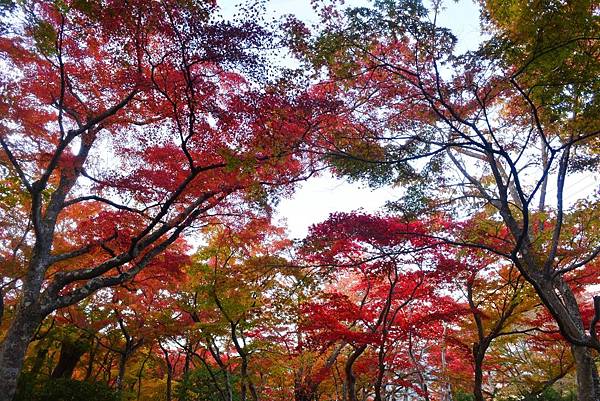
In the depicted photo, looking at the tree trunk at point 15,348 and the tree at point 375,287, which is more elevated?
the tree at point 375,287

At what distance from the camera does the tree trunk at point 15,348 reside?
6.90m

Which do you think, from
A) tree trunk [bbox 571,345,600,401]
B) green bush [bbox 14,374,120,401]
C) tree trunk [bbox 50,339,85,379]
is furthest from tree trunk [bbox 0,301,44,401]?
tree trunk [bbox 571,345,600,401]

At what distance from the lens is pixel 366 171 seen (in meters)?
7.00

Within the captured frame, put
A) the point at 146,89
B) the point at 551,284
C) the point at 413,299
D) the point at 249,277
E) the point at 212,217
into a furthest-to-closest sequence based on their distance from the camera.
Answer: the point at 413,299
the point at 212,217
the point at 249,277
the point at 146,89
the point at 551,284

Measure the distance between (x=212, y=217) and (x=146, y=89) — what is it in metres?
3.77

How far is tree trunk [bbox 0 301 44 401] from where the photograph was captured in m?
6.90

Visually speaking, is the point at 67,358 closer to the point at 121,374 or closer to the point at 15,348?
the point at 121,374

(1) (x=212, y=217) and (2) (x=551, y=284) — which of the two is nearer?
(2) (x=551, y=284)

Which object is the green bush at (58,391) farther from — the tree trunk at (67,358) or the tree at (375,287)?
the tree at (375,287)

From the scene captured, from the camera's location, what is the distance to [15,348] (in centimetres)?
709

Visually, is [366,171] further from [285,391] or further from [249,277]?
[285,391]

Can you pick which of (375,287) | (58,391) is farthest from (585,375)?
A: (58,391)

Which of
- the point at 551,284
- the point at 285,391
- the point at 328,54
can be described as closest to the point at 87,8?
the point at 328,54

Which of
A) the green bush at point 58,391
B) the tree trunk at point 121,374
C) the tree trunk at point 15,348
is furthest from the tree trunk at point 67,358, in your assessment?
the tree trunk at point 15,348
